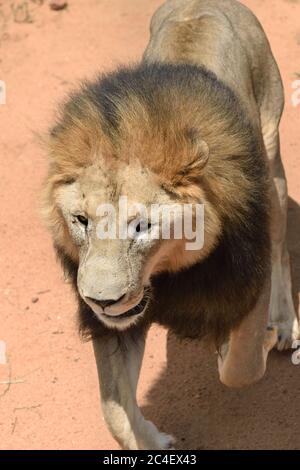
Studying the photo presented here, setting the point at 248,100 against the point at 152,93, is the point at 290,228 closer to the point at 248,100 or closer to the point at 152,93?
the point at 248,100

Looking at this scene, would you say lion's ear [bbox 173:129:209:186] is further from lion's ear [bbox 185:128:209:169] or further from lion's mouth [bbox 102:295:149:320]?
lion's mouth [bbox 102:295:149:320]

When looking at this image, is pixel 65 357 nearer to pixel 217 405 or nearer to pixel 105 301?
pixel 217 405

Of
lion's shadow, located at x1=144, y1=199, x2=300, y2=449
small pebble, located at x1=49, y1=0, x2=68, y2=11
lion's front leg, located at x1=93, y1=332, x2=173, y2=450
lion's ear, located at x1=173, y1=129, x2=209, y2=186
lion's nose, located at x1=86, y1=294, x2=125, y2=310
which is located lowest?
lion's shadow, located at x1=144, y1=199, x2=300, y2=449

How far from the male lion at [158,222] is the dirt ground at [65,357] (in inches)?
15.7

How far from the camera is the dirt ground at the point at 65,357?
4.98 m

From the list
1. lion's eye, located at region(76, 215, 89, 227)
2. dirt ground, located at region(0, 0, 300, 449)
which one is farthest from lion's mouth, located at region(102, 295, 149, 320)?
dirt ground, located at region(0, 0, 300, 449)

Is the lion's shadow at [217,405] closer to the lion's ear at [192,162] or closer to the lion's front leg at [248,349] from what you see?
the lion's front leg at [248,349]

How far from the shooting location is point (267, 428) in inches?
195

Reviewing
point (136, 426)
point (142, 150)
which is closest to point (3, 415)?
point (136, 426)

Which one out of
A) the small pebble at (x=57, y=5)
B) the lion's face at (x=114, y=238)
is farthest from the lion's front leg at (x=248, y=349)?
the small pebble at (x=57, y=5)

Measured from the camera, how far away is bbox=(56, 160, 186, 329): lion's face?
340 cm

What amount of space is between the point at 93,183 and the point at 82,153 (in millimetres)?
184

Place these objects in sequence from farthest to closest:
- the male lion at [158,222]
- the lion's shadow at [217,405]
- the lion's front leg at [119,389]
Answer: the lion's shadow at [217,405] < the lion's front leg at [119,389] < the male lion at [158,222]

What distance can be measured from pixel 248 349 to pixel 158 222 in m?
1.15
